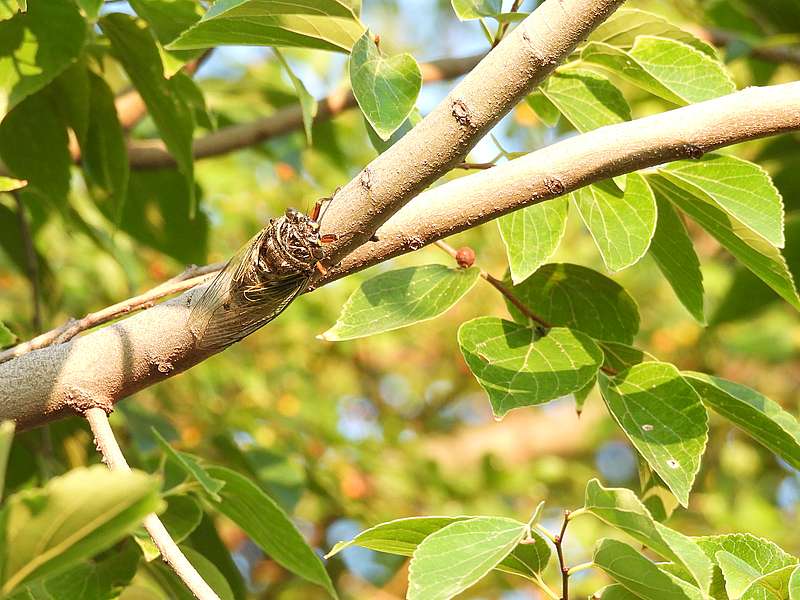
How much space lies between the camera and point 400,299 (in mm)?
680

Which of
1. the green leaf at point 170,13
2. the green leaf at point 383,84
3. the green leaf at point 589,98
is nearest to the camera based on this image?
the green leaf at point 383,84

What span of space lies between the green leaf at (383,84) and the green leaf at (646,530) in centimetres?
24

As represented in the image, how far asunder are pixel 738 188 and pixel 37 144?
2.02 ft

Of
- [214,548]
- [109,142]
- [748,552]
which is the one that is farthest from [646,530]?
[109,142]

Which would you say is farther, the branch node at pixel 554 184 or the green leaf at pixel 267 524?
the green leaf at pixel 267 524

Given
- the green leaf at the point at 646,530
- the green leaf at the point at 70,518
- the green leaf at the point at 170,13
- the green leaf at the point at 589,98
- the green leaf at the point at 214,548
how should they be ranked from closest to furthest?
the green leaf at the point at 70,518 < the green leaf at the point at 646,530 < the green leaf at the point at 589,98 < the green leaf at the point at 170,13 < the green leaf at the point at 214,548

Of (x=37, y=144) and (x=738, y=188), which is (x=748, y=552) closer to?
(x=738, y=188)

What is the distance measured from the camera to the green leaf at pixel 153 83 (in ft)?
2.88

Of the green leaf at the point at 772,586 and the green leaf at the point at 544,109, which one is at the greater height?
the green leaf at the point at 544,109

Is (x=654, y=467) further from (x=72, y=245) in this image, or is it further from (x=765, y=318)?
(x=765, y=318)

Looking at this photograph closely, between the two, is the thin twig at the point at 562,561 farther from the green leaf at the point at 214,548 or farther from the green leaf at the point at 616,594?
the green leaf at the point at 214,548

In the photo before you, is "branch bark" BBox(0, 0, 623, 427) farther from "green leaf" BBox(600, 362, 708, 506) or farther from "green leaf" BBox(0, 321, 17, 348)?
Result: "green leaf" BBox(600, 362, 708, 506)

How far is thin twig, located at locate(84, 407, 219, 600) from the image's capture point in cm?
51

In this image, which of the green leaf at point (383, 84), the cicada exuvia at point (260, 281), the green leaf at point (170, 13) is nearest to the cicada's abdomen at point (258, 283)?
the cicada exuvia at point (260, 281)
